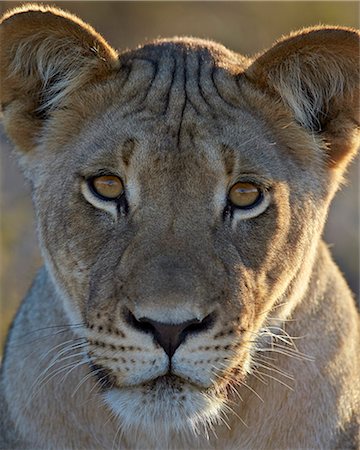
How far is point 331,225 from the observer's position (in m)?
8.30

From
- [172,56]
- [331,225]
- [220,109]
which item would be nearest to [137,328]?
[220,109]

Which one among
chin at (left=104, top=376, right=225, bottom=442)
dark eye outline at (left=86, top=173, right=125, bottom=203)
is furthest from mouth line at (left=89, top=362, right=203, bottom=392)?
dark eye outline at (left=86, top=173, right=125, bottom=203)

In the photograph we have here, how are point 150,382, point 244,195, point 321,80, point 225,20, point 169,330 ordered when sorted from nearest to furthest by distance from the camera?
point 169,330 → point 150,382 → point 244,195 → point 321,80 → point 225,20

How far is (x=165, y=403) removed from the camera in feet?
9.46

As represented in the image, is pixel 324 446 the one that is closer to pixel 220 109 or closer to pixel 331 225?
pixel 220 109

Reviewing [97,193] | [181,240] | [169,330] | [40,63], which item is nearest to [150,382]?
[169,330]

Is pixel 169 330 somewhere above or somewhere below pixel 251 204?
below

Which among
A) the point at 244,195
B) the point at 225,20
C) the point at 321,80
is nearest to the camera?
the point at 244,195

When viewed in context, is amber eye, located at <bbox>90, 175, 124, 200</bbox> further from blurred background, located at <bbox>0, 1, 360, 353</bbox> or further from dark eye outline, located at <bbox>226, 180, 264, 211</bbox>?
blurred background, located at <bbox>0, 1, 360, 353</bbox>

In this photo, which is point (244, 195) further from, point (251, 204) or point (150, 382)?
point (150, 382)

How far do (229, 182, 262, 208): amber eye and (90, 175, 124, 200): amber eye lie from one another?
0.99 ft

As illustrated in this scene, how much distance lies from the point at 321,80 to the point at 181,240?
0.71m

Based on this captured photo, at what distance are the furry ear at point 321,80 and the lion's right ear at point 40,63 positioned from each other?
47 centimetres

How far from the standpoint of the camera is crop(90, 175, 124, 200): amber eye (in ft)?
10.0
